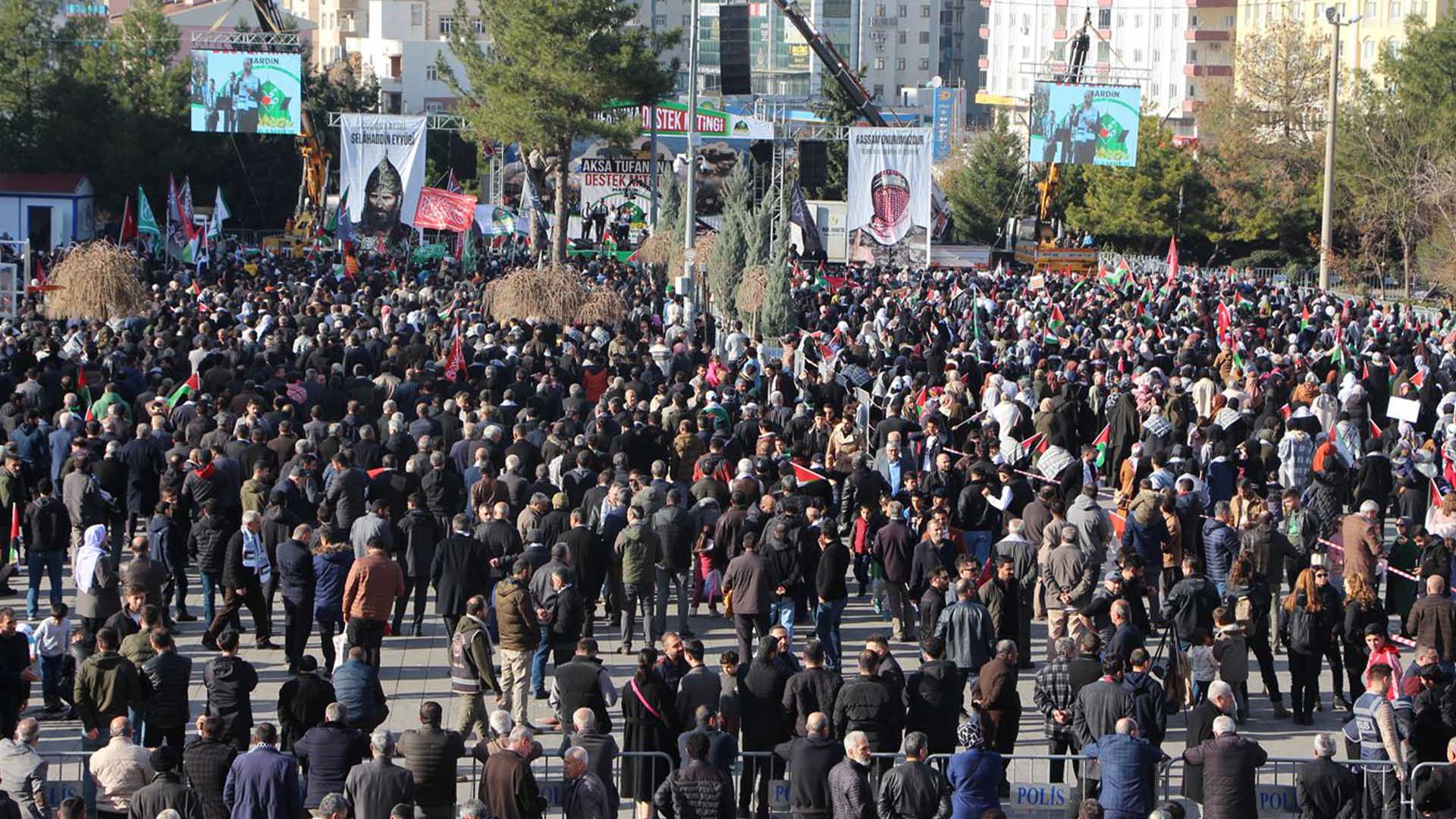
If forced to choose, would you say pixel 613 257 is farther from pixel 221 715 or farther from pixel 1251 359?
pixel 221 715

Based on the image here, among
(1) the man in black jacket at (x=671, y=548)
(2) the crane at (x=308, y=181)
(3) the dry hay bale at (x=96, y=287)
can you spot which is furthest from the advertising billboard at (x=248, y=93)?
(1) the man in black jacket at (x=671, y=548)

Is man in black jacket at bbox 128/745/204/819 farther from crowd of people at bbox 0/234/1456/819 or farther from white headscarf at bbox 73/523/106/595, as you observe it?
white headscarf at bbox 73/523/106/595

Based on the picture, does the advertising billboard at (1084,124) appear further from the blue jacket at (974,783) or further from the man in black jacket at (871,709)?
A: the blue jacket at (974,783)

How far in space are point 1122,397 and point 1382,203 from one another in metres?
37.0

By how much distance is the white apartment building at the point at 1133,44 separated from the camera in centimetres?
11381

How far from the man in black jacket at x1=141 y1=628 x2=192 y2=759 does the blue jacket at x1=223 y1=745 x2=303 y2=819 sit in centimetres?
165

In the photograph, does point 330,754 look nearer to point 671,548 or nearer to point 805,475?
point 671,548

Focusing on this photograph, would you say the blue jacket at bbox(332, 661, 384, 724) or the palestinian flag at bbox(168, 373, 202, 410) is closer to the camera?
the blue jacket at bbox(332, 661, 384, 724)

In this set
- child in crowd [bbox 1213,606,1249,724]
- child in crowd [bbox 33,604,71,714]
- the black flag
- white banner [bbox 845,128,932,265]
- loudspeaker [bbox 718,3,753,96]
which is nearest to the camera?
child in crowd [bbox 33,604,71,714]

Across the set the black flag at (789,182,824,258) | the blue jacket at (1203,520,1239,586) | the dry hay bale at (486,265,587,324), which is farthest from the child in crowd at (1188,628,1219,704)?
the black flag at (789,182,824,258)

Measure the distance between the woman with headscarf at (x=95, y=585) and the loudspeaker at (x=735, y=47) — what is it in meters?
28.2

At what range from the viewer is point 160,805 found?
28.9 feet

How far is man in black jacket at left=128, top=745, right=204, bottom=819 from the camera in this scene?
28.9 ft

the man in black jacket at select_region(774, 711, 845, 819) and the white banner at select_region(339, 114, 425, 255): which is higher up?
the white banner at select_region(339, 114, 425, 255)
